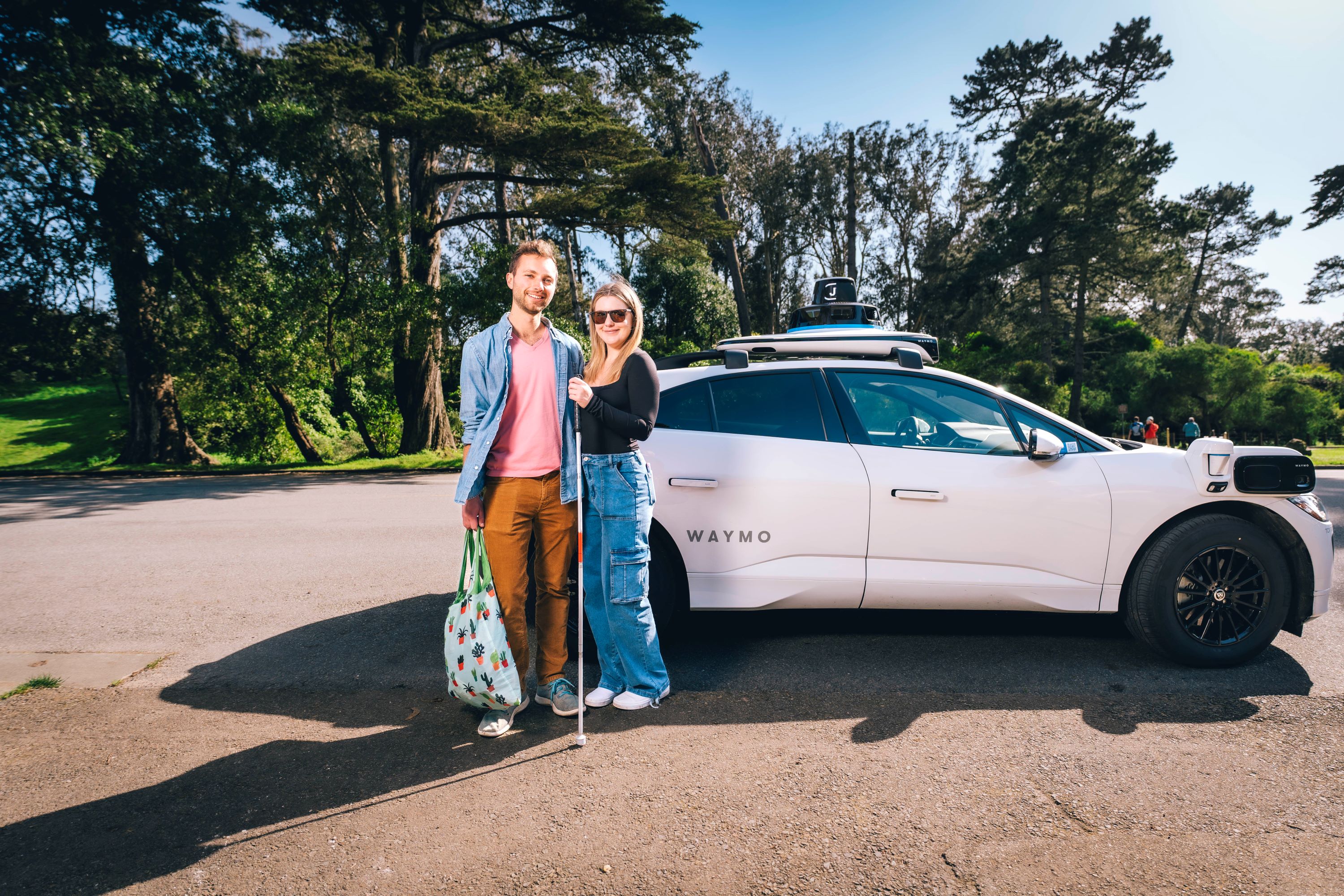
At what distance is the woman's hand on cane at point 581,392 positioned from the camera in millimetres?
2998

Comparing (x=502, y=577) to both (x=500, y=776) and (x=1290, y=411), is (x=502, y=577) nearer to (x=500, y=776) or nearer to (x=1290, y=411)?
(x=500, y=776)

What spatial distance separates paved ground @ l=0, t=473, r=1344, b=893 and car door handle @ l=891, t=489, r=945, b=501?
917 mm

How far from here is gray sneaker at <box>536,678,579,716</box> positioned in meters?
3.30

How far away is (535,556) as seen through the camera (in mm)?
3375

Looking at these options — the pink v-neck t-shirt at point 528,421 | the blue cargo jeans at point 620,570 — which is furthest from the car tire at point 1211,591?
the pink v-neck t-shirt at point 528,421

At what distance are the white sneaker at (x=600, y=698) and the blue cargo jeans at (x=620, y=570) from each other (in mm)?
28

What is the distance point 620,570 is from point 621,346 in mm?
1020

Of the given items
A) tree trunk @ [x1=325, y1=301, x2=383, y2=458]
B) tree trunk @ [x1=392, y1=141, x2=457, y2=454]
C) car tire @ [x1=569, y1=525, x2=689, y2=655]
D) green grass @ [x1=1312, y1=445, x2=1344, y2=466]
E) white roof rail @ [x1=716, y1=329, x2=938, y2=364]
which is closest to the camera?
car tire @ [x1=569, y1=525, x2=689, y2=655]

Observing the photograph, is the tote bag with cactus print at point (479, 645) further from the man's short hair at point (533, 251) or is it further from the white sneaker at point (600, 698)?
the man's short hair at point (533, 251)

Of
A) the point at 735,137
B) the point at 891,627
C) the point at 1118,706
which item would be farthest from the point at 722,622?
the point at 735,137

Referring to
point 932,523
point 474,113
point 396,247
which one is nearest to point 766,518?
point 932,523

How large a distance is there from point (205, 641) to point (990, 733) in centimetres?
449

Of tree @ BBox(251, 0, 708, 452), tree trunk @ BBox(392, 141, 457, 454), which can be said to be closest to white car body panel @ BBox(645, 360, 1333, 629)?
tree @ BBox(251, 0, 708, 452)

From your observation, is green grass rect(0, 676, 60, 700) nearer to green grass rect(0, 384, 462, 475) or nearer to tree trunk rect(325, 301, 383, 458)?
green grass rect(0, 384, 462, 475)
